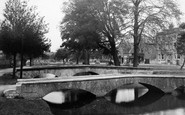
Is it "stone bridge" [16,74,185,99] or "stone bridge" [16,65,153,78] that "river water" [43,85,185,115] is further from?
"stone bridge" [16,65,153,78]

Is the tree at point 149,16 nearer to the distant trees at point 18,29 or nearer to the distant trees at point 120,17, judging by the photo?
the distant trees at point 120,17

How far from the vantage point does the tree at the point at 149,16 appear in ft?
92.2

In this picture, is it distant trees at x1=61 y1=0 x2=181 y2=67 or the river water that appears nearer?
the river water

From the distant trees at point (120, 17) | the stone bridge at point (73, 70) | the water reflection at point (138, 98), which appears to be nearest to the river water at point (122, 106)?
the water reflection at point (138, 98)

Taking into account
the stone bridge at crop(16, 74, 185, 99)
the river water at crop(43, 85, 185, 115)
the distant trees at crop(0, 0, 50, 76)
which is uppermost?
the distant trees at crop(0, 0, 50, 76)

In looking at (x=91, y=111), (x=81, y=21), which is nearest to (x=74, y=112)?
(x=91, y=111)

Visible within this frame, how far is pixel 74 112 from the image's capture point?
1398cm

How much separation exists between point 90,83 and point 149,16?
A: 56.5 feet

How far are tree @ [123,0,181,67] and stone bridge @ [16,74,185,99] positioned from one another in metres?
9.88

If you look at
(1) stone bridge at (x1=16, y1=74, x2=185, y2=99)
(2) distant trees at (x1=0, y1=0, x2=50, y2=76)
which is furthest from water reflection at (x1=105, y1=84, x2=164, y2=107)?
(2) distant trees at (x1=0, y1=0, x2=50, y2=76)

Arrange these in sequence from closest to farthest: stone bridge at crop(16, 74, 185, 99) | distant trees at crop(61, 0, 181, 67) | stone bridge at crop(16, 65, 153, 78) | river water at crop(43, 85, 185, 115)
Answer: stone bridge at crop(16, 74, 185, 99), river water at crop(43, 85, 185, 115), stone bridge at crop(16, 65, 153, 78), distant trees at crop(61, 0, 181, 67)

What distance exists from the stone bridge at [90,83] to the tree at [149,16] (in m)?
9.88

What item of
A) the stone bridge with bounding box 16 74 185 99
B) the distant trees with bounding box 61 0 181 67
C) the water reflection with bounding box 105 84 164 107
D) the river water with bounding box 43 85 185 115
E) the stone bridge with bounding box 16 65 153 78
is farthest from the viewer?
the distant trees with bounding box 61 0 181 67

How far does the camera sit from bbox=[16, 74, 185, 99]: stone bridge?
44.3 ft
